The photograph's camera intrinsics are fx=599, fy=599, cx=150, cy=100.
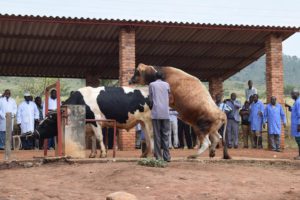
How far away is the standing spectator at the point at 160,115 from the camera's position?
456 inches

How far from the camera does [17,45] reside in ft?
64.0

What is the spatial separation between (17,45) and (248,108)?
25.9 ft

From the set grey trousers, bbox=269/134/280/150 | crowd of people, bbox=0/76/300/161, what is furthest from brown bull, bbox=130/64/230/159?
grey trousers, bbox=269/134/280/150

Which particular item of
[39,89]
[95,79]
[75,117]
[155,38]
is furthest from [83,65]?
[39,89]

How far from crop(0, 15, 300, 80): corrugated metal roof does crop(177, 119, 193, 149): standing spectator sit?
2.71m

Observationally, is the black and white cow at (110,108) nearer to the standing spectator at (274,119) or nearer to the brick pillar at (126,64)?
the brick pillar at (126,64)

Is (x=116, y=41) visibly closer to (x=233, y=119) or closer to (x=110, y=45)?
(x=110, y=45)

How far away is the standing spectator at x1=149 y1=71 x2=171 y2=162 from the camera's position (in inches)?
456

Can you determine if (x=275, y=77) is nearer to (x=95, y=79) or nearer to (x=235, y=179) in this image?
(x=95, y=79)

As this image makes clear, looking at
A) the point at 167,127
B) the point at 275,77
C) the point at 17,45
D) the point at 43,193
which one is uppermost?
the point at 17,45

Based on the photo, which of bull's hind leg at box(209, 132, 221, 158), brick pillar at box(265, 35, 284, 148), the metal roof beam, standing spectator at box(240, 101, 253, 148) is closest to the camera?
bull's hind leg at box(209, 132, 221, 158)

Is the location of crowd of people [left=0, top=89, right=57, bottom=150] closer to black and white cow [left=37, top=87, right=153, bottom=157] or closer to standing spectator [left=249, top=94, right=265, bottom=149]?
black and white cow [left=37, top=87, right=153, bottom=157]

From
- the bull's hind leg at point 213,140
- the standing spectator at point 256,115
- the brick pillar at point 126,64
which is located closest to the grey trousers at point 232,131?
the standing spectator at point 256,115

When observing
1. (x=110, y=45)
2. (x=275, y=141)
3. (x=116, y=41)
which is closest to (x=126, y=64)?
(x=116, y=41)
